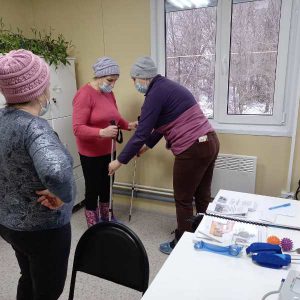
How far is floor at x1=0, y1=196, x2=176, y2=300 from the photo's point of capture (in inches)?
77.4

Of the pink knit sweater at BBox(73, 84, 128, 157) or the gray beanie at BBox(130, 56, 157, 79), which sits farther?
the pink knit sweater at BBox(73, 84, 128, 157)

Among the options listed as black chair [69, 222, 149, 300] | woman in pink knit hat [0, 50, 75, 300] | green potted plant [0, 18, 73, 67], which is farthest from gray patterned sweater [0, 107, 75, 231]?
green potted plant [0, 18, 73, 67]

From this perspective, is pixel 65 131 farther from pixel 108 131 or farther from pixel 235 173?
pixel 235 173

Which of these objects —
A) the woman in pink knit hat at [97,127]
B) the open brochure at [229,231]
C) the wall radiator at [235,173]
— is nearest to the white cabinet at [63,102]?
the woman in pink knit hat at [97,127]

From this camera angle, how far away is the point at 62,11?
3.09 meters

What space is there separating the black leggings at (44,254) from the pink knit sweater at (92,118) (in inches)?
47.3

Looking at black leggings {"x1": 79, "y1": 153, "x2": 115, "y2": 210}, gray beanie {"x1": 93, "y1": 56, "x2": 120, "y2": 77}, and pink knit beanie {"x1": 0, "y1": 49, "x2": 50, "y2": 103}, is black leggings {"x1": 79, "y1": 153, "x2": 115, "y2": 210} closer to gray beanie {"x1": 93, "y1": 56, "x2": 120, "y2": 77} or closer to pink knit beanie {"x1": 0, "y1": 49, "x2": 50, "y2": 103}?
gray beanie {"x1": 93, "y1": 56, "x2": 120, "y2": 77}

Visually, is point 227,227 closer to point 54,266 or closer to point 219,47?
point 54,266

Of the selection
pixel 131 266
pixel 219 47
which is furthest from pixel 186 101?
pixel 131 266

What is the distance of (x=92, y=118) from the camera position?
242 cm

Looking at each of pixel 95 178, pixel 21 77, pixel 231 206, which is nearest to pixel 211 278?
pixel 231 206

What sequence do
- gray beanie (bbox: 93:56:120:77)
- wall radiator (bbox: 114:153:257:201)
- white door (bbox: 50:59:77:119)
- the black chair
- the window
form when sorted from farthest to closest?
white door (bbox: 50:59:77:119) < wall radiator (bbox: 114:153:257:201) < the window < gray beanie (bbox: 93:56:120:77) < the black chair

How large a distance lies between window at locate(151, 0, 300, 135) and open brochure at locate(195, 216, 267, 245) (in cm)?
142

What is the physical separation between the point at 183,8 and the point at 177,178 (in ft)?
5.23
